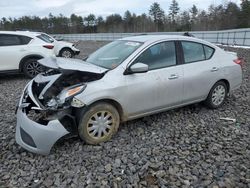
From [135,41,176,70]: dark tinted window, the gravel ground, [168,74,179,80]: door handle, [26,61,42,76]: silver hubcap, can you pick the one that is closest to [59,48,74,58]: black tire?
[26,61,42,76]: silver hubcap

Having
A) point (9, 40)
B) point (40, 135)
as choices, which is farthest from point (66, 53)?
point (40, 135)

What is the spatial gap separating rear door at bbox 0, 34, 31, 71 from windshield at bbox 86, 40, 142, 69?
176 inches

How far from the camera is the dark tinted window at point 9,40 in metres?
8.25

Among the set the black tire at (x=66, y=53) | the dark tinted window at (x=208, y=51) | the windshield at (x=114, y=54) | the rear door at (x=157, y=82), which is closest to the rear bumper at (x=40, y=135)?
the rear door at (x=157, y=82)

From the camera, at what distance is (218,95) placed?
5.24 m

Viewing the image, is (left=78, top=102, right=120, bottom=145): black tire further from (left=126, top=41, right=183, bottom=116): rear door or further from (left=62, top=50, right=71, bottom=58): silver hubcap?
(left=62, top=50, right=71, bottom=58): silver hubcap

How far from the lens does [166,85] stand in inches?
168

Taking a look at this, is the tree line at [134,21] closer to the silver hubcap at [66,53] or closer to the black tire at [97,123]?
the silver hubcap at [66,53]

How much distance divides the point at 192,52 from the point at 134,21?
227 feet

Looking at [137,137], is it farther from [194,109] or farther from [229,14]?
[229,14]

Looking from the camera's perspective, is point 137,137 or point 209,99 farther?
point 209,99

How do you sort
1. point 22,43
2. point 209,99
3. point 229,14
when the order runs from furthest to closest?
Answer: 1. point 229,14
2. point 22,43
3. point 209,99

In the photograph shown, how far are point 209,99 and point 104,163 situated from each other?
274 centimetres

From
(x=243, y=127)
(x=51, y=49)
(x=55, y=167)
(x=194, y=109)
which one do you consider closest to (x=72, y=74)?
(x=55, y=167)
